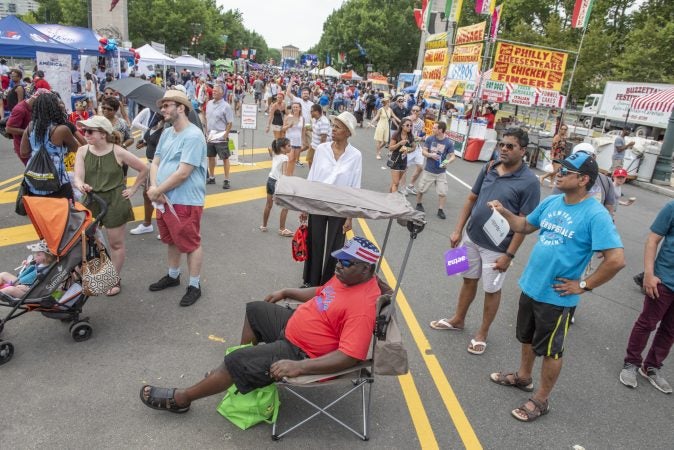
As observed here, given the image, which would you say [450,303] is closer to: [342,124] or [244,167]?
[342,124]

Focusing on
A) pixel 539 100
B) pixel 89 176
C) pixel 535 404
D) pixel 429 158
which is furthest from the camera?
pixel 539 100

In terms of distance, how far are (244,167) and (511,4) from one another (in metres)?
45.8

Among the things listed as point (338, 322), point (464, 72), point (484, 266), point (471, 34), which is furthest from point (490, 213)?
point (471, 34)

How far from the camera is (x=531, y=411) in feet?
11.5

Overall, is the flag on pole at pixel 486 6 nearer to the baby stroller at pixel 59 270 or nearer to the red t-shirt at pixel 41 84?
the red t-shirt at pixel 41 84

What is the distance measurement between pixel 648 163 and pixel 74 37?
2295cm

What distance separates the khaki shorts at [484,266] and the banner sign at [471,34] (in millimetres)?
12900

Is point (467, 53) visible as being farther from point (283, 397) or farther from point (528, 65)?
point (283, 397)

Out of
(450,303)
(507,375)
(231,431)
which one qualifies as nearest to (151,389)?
(231,431)

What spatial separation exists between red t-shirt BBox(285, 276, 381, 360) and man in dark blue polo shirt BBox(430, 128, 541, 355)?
1.50 meters

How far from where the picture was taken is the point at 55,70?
46.7 feet

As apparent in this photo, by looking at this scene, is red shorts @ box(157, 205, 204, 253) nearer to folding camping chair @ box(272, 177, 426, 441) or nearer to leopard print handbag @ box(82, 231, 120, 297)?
leopard print handbag @ box(82, 231, 120, 297)

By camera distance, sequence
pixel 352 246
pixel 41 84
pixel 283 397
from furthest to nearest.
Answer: pixel 41 84
pixel 283 397
pixel 352 246

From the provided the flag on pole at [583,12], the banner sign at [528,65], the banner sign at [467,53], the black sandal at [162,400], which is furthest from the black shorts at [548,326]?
the flag on pole at [583,12]
